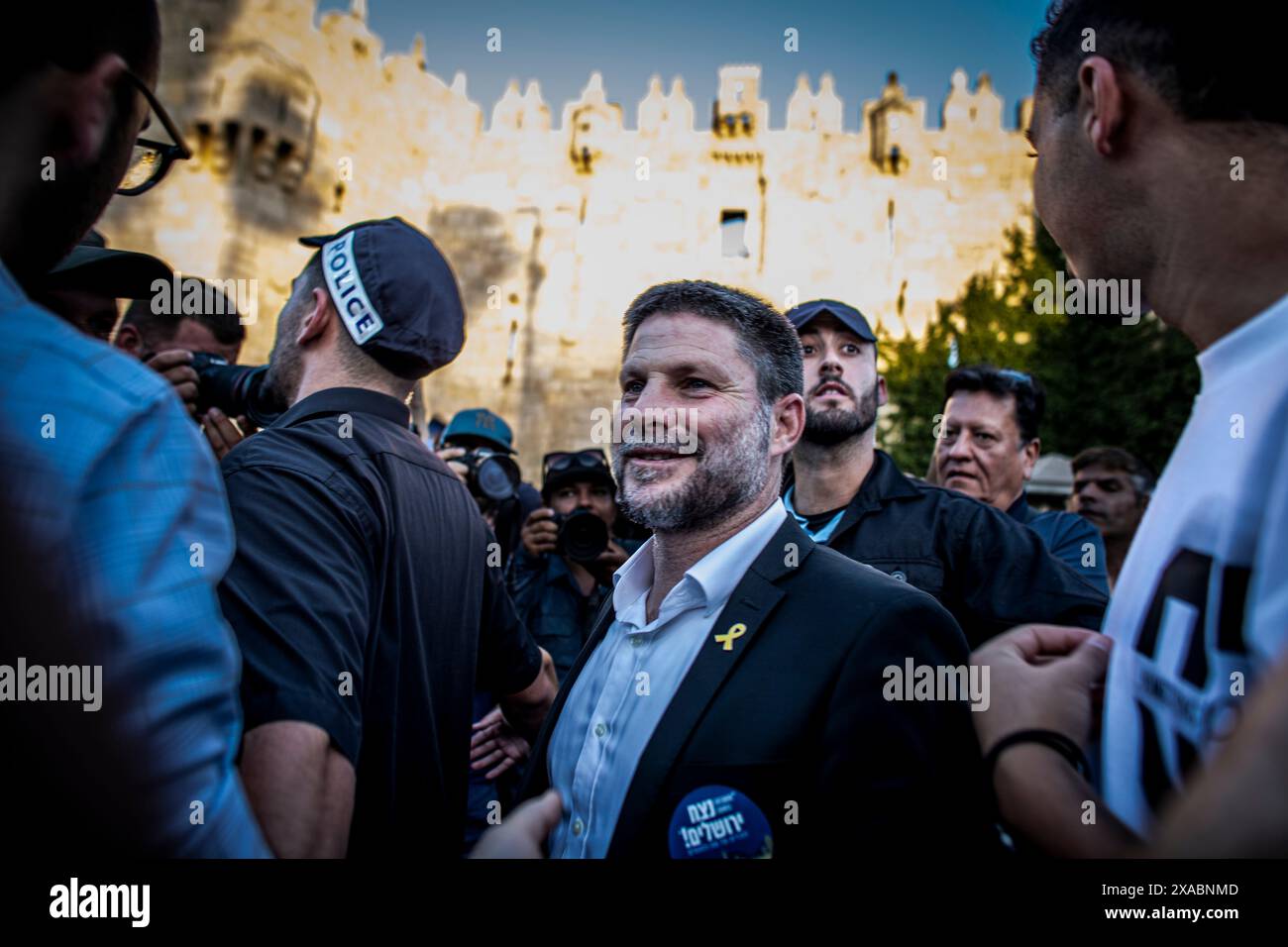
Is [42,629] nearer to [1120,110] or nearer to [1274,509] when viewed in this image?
[1274,509]

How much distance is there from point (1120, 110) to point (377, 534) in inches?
58.4

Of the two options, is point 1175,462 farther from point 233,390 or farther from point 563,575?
point 563,575

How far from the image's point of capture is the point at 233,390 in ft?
8.23

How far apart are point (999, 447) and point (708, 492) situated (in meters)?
2.45

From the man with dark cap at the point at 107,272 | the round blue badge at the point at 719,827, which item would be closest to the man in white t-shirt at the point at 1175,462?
the round blue badge at the point at 719,827

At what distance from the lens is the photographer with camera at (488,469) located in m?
4.09

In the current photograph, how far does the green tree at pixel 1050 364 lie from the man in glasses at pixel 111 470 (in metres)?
13.3

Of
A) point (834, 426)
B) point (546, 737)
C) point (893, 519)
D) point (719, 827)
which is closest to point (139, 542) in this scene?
point (719, 827)

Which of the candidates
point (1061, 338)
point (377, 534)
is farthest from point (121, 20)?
point (1061, 338)

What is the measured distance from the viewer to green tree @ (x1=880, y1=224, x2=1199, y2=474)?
1459 centimetres

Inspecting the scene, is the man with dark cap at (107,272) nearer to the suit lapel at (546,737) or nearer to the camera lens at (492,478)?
the suit lapel at (546,737)

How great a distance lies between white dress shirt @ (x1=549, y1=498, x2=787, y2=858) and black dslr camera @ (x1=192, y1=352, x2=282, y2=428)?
1166 mm

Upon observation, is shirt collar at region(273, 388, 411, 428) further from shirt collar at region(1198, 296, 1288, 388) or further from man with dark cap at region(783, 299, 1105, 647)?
shirt collar at region(1198, 296, 1288, 388)

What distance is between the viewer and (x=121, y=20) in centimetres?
97
